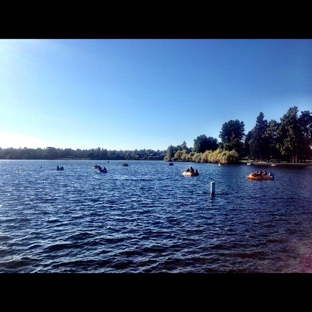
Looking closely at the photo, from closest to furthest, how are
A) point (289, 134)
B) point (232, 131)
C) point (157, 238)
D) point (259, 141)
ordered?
point (157, 238) → point (289, 134) → point (259, 141) → point (232, 131)

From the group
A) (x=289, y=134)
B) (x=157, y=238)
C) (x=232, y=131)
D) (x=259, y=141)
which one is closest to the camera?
(x=157, y=238)

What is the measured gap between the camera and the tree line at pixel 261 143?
62781 mm

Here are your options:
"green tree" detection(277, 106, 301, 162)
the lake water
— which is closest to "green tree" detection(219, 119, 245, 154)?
"green tree" detection(277, 106, 301, 162)

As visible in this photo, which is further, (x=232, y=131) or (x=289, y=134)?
(x=232, y=131)

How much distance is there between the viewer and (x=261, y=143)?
69938mm

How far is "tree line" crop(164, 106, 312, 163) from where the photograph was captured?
A: 62.8 m

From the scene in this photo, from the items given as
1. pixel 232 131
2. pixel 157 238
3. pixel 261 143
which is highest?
pixel 232 131

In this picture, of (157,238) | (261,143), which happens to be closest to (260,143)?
(261,143)

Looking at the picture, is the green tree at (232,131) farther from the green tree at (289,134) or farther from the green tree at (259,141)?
the green tree at (289,134)

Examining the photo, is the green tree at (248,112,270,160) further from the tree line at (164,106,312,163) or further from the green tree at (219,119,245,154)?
the green tree at (219,119,245,154)

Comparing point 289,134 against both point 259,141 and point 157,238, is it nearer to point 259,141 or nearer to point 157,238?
point 259,141
